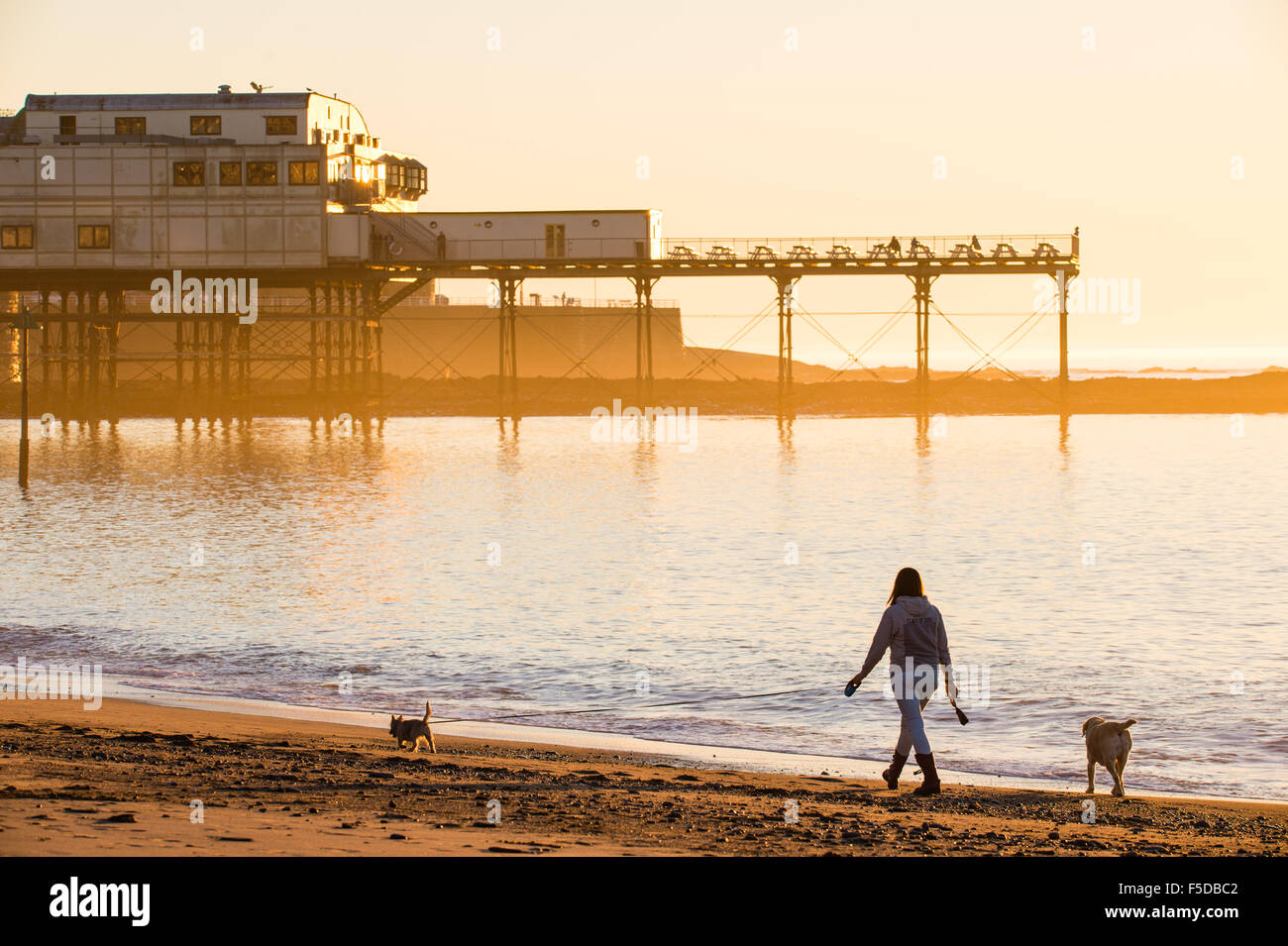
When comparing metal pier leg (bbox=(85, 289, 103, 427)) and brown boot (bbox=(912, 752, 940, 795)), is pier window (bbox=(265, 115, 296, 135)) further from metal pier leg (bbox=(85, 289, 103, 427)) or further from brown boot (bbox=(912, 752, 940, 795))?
brown boot (bbox=(912, 752, 940, 795))

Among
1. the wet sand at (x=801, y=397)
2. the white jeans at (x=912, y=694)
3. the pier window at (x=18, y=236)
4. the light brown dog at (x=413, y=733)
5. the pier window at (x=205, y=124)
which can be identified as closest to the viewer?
the white jeans at (x=912, y=694)

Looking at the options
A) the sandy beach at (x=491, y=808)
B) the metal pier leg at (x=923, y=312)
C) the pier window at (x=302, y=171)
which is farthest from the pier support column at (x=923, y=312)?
the sandy beach at (x=491, y=808)

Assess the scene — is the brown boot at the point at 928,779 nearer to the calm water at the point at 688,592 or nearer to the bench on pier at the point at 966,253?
the calm water at the point at 688,592

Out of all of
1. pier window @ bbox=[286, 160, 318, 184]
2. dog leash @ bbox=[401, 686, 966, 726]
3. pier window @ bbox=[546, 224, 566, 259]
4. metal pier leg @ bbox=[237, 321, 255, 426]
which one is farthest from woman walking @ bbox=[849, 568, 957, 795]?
metal pier leg @ bbox=[237, 321, 255, 426]

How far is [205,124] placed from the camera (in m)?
68.0

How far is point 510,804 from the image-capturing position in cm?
995

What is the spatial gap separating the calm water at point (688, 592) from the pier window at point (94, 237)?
1283cm

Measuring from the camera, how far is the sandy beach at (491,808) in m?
8.52

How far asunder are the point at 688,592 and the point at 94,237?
51408 millimetres

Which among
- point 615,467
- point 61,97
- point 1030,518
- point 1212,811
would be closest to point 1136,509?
point 1030,518

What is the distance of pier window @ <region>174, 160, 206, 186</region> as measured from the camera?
A: 66250 mm

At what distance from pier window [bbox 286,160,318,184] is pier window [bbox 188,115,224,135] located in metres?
4.40
